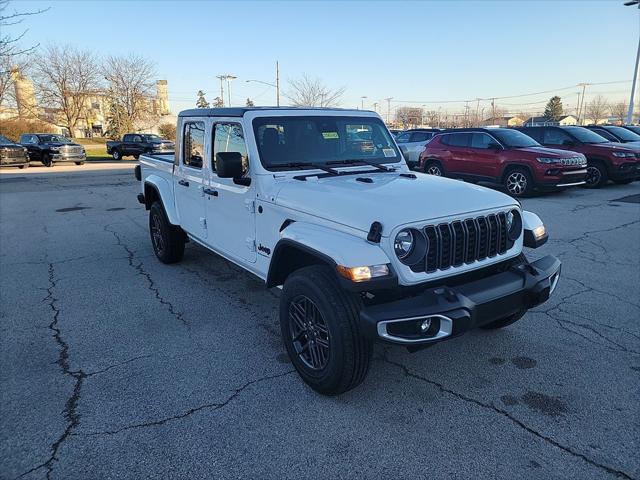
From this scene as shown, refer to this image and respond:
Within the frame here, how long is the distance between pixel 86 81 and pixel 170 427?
187 feet

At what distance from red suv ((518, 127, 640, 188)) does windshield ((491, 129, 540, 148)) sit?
6.46 ft

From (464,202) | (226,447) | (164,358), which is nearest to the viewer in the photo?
(226,447)

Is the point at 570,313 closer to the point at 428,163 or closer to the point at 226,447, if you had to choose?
the point at 226,447

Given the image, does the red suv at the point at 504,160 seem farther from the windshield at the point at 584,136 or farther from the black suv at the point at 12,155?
the black suv at the point at 12,155

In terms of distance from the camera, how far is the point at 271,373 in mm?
3303

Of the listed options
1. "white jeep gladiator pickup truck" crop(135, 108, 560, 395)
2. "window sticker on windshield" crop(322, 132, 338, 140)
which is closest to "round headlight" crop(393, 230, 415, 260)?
"white jeep gladiator pickup truck" crop(135, 108, 560, 395)

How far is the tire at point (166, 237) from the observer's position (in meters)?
5.69

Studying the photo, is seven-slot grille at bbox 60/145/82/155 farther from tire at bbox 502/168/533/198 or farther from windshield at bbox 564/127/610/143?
windshield at bbox 564/127/610/143

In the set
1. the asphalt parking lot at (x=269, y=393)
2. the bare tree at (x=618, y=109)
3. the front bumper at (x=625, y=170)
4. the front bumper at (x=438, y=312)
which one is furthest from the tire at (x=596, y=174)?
the bare tree at (x=618, y=109)

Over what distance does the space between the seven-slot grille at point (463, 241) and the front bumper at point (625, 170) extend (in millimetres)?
11579

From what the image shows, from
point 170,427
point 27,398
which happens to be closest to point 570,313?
point 170,427

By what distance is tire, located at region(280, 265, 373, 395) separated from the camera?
268cm

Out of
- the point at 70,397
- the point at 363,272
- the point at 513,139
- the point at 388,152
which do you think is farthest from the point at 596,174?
the point at 70,397

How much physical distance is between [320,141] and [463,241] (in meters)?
1.76
